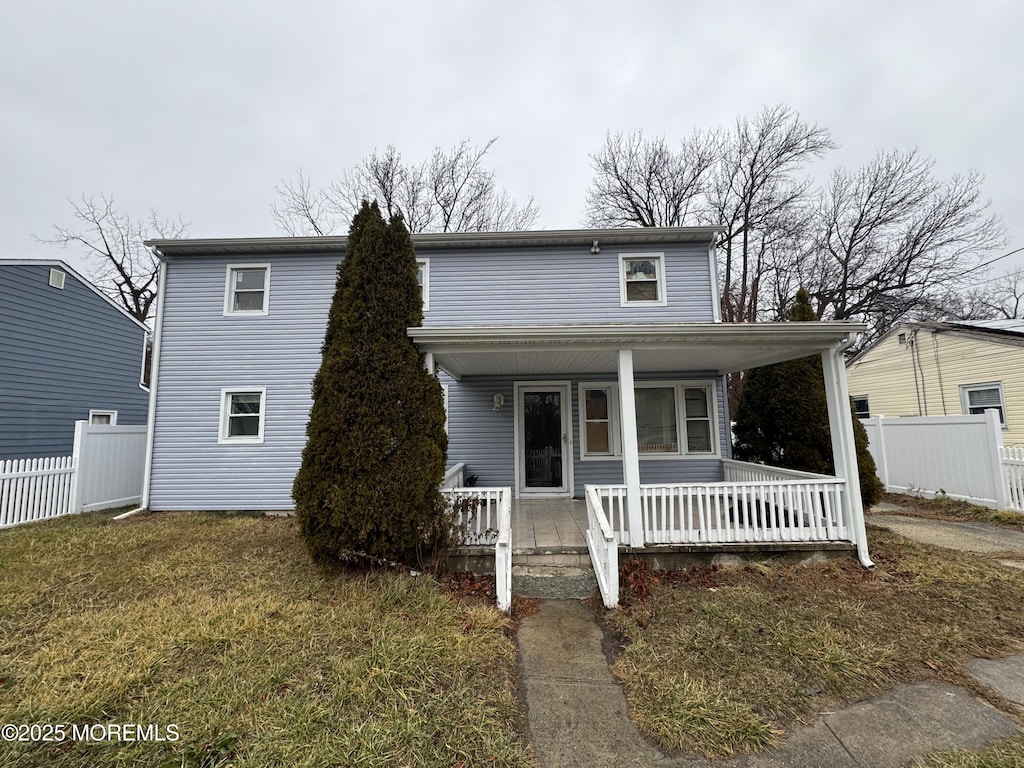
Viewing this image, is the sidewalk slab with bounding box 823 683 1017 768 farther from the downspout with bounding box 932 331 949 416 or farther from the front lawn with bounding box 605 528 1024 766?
the downspout with bounding box 932 331 949 416

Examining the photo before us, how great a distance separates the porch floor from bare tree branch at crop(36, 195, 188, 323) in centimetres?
1955

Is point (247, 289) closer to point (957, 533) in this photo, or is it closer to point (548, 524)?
point (548, 524)

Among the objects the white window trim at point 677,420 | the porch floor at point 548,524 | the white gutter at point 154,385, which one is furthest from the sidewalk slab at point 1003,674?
the white gutter at point 154,385

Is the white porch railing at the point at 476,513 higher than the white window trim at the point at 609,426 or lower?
lower

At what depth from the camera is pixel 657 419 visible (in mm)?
7707

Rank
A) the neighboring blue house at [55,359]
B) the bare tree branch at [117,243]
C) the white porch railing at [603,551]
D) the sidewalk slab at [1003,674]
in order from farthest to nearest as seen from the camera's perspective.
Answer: the bare tree branch at [117,243] → the neighboring blue house at [55,359] → the white porch railing at [603,551] → the sidewalk slab at [1003,674]

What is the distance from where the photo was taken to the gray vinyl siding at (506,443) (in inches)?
297

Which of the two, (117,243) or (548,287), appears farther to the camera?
(117,243)

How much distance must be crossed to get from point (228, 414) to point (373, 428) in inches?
218

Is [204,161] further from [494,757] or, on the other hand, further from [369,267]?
[494,757]

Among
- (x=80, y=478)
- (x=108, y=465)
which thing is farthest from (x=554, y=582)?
(x=108, y=465)

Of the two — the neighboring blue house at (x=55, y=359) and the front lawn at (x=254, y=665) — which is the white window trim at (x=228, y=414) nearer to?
the front lawn at (x=254, y=665)

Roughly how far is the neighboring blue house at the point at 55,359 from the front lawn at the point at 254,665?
259 inches

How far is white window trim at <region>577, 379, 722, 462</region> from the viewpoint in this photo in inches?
→ 298
